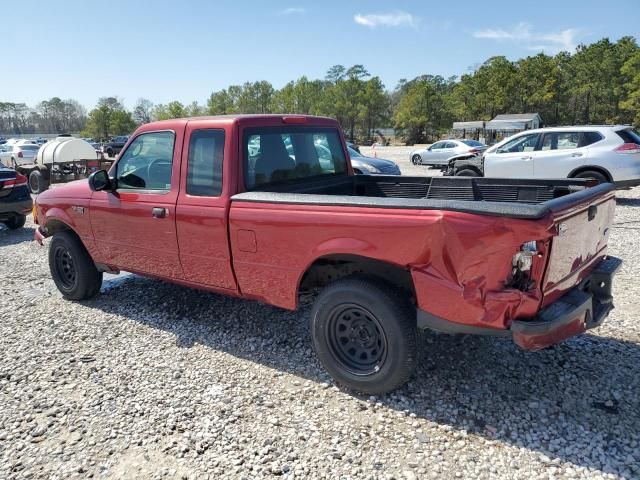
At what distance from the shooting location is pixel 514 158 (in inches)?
456

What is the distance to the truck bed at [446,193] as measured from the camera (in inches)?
106

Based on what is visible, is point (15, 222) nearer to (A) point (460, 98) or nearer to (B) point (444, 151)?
(B) point (444, 151)

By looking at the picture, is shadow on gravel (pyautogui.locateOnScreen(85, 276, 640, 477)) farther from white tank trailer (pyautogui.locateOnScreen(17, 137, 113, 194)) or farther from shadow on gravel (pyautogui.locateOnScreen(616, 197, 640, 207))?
white tank trailer (pyautogui.locateOnScreen(17, 137, 113, 194))

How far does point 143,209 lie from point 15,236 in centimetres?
700

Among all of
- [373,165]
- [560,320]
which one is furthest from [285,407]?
[373,165]

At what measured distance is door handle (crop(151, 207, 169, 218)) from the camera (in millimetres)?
4152

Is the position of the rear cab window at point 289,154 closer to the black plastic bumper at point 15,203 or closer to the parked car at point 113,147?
the black plastic bumper at point 15,203

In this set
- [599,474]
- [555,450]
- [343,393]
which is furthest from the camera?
[343,393]

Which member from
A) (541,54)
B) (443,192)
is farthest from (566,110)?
(443,192)

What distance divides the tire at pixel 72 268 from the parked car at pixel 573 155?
902 centimetres

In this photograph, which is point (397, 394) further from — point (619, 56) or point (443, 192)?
point (619, 56)

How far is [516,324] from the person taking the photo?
2.68 metres

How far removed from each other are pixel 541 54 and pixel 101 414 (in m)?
66.4

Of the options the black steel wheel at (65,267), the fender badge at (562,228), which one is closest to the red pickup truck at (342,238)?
the fender badge at (562,228)
